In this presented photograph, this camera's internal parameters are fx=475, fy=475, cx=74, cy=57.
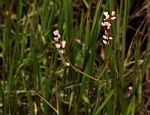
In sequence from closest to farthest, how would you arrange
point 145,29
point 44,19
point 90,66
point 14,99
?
point 90,66 → point 14,99 → point 44,19 → point 145,29

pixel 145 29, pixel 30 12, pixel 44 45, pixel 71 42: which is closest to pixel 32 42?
pixel 71 42

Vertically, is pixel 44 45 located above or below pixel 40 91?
above

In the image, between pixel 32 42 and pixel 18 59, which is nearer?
pixel 32 42

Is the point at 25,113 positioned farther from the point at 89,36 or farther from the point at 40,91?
the point at 89,36

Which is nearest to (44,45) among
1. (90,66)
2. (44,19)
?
(44,19)

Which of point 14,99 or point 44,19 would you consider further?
point 44,19

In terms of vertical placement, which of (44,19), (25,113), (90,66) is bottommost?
(25,113)

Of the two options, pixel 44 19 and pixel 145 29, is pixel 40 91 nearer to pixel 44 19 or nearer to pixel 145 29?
pixel 44 19

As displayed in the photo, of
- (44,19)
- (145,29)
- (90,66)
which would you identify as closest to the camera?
(90,66)

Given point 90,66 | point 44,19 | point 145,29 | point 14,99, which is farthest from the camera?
point 145,29
